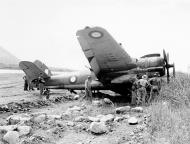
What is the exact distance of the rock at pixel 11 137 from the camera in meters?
5.14

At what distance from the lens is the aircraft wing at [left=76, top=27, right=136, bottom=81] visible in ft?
34.9

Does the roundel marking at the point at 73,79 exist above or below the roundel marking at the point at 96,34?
below

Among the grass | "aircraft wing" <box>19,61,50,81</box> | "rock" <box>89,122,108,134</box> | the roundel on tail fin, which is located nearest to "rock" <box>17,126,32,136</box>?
"rock" <box>89,122,108,134</box>

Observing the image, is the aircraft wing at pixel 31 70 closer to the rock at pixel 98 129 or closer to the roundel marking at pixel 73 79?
the roundel marking at pixel 73 79

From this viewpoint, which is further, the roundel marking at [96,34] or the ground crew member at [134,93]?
the roundel marking at [96,34]

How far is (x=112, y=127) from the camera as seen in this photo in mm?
6379

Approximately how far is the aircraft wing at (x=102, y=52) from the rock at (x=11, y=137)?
5.93 meters

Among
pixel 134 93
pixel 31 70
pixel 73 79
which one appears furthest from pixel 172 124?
pixel 31 70

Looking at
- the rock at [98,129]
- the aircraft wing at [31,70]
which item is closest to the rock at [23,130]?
the rock at [98,129]

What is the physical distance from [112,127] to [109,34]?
515 cm

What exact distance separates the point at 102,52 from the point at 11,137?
22.0 feet

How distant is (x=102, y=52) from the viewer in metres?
11.3

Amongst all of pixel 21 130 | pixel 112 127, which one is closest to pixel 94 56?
pixel 112 127

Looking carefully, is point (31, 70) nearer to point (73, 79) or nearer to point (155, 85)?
point (73, 79)
